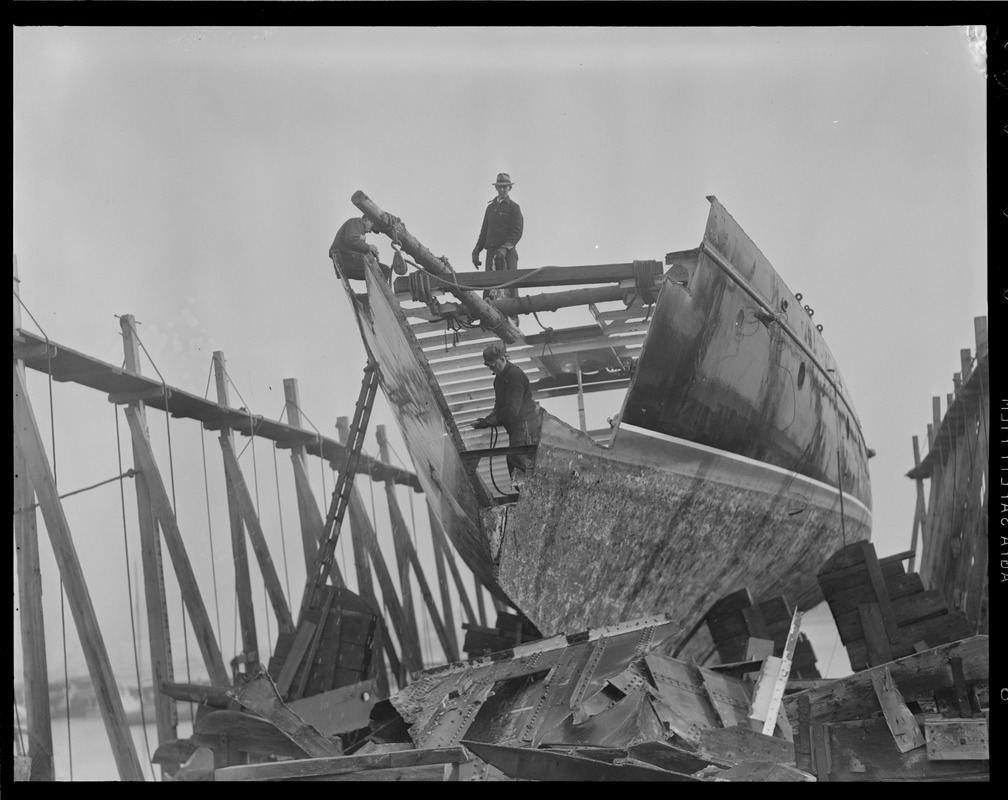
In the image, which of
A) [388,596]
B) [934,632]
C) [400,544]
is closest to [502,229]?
[934,632]

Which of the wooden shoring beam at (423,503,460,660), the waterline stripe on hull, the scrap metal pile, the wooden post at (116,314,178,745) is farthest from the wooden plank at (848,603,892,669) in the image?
the wooden shoring beam at (423,503,460,660)

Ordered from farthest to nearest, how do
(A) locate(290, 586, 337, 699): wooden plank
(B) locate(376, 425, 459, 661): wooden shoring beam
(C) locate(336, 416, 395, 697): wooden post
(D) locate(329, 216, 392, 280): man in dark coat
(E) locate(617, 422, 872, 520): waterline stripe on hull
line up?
(B) locate(376, 425, 459, 661): wooden shoring beam, (C) locate(336, 416, 395, 697): wooden post, (A) locate(290, 586, 337, 699): wooden plank, (D) locate(329, 216, 392, 280): man in dark coat, (E) locate(617, 422, 872, 520): waterline stripe on hull

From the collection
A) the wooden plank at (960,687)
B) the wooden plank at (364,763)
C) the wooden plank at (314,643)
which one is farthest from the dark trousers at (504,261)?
the wooden plank at (960,687)

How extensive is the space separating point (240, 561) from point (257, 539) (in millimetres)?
296

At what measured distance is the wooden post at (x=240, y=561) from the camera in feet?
23.0

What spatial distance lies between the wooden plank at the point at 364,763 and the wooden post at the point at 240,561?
306cm

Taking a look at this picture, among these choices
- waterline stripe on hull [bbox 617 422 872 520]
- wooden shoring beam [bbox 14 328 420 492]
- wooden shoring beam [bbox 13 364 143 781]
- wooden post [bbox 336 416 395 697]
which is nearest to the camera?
wooden shoring beam [bbox 13 364 143 781]

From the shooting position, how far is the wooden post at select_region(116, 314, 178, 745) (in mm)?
5805

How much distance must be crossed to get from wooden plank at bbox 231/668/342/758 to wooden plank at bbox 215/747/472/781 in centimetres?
57

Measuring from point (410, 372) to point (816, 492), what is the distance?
3653 mm

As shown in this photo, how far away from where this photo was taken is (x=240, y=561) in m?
7.46

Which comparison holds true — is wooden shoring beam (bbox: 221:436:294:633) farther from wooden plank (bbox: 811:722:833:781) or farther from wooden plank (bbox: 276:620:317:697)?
wooden plank (bbox: 811:722:833:781)
